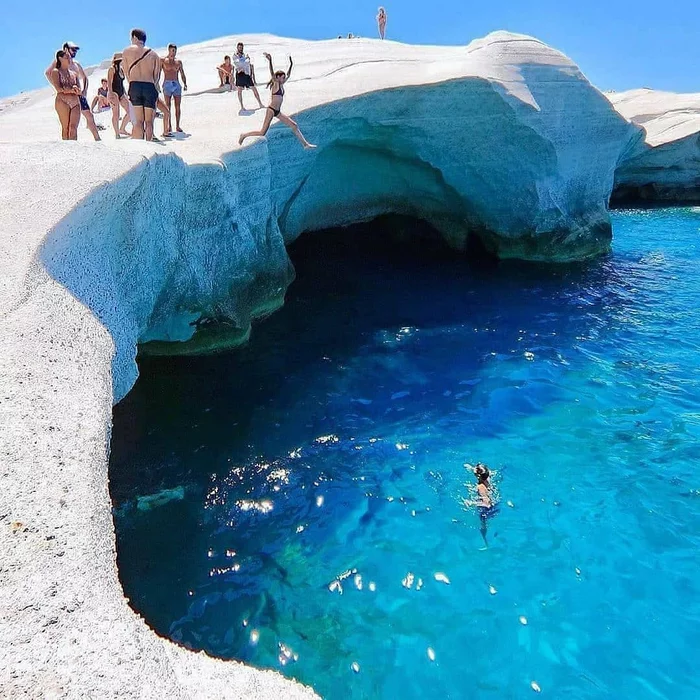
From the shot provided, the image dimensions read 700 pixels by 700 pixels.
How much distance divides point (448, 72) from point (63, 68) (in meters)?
7.52

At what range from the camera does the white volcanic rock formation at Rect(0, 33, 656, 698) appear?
235 centimetres

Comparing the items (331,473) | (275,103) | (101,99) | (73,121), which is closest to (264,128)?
(275,103)

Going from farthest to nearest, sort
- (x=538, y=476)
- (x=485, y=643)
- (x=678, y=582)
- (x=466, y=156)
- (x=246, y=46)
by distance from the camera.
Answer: (x=246, y=46) < (x=466, y=156) < (x=538, y=476) < (x=678, y=582) < (x=485, y=643)

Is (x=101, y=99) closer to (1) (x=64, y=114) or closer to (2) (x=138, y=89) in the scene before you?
(1) (x=64, y=114)

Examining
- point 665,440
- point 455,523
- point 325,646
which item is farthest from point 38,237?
point 665,440

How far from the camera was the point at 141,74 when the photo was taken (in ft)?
28.5

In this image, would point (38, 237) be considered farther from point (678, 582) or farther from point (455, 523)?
point (678, 582)

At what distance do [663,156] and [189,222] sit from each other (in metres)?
23.9

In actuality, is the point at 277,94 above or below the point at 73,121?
above

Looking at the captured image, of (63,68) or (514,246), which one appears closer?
(63,68)

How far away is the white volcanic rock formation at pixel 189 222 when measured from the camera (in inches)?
92.7

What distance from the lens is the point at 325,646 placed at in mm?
5078

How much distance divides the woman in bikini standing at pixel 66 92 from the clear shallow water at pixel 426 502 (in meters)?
3.73

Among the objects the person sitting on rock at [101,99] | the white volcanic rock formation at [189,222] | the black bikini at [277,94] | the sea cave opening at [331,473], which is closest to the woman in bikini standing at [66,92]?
the white volcanic rock formation at [189,222]
